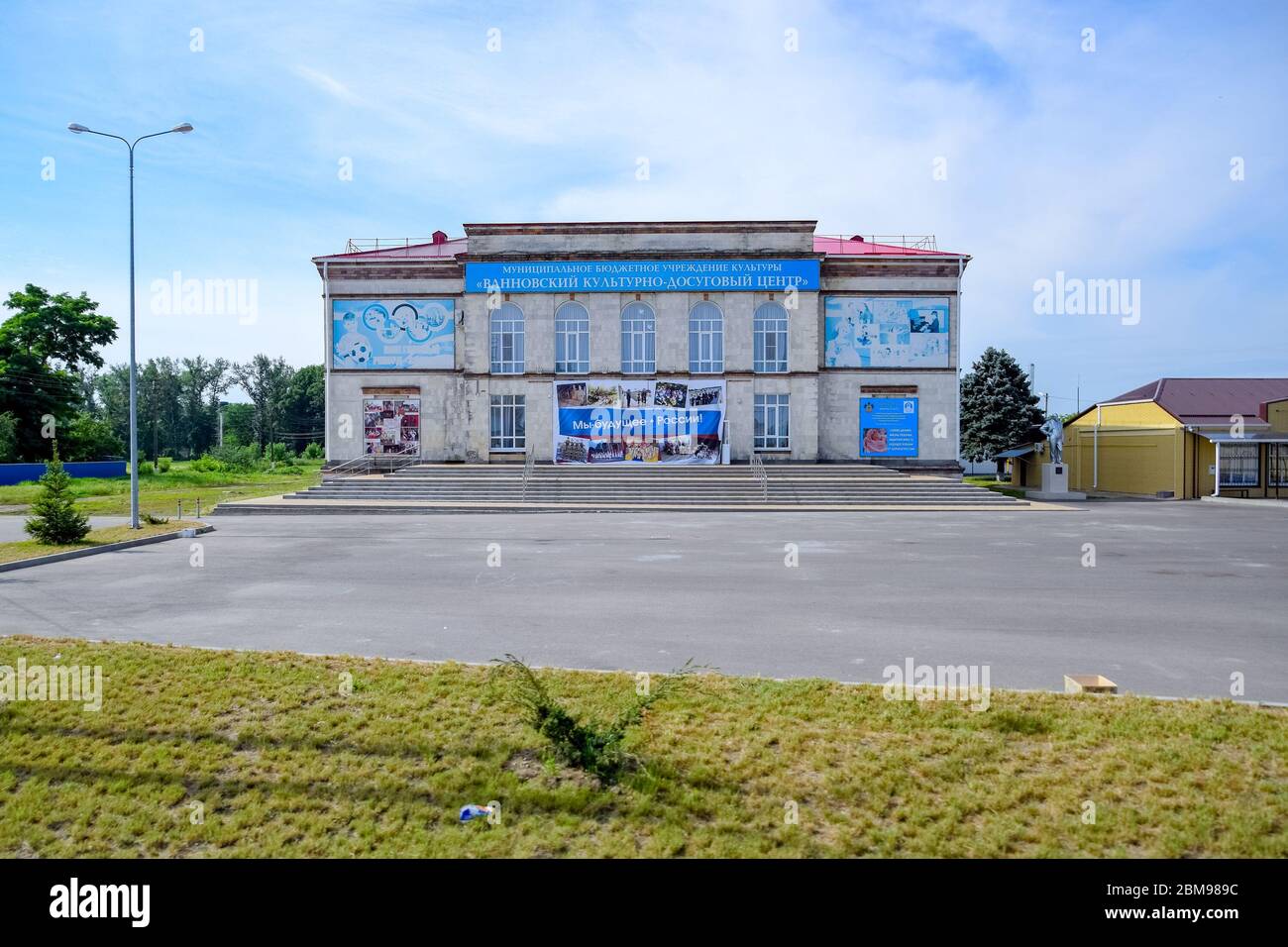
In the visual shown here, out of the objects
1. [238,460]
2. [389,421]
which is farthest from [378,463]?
[238,460]

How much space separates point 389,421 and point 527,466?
27.0 feet

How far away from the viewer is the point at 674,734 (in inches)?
200

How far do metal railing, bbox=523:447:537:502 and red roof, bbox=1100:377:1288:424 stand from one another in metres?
31.9

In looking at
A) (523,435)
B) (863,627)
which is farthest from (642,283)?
(863,627)

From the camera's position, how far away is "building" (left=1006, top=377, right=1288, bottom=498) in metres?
36.3

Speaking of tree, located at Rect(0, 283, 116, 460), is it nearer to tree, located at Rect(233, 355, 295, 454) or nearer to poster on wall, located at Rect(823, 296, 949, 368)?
tree, located at Rect(233, 355, 295, 454)

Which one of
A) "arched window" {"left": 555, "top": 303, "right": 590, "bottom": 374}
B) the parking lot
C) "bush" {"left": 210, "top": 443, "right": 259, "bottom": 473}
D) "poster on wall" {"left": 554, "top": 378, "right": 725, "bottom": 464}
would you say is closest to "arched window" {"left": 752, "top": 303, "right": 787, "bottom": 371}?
"poster on wall" {"left": 554, "top": 378, "right": 725, "bottom": 464}

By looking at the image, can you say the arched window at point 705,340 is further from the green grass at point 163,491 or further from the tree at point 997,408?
the tree at point 997,408

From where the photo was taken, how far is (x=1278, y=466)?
1430 inches

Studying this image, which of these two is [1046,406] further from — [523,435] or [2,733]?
[2,733]

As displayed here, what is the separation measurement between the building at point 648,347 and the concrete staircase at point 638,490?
295 centimetres

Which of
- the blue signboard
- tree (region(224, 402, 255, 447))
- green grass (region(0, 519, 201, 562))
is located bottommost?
green grass (region(0, 519, 201, 562))

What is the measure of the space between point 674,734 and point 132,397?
21682mm

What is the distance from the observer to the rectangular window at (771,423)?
36.3 meters
